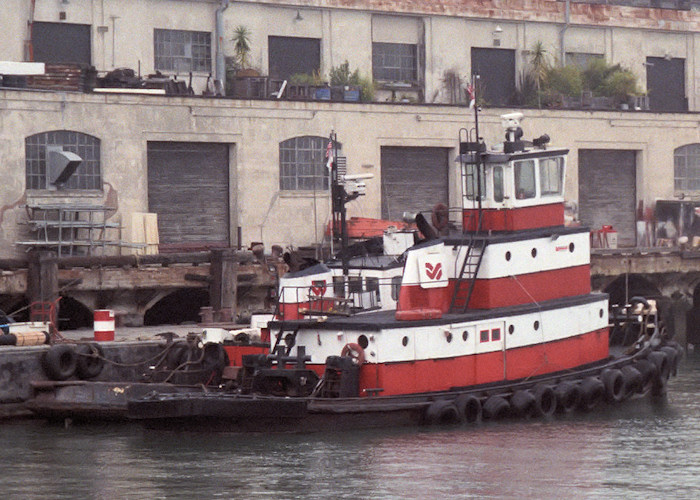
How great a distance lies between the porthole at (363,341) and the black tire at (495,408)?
2519mm

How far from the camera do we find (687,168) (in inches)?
2140

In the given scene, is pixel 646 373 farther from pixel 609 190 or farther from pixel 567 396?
pixel 609 190

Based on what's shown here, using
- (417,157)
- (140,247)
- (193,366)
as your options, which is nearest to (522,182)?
(193,366)

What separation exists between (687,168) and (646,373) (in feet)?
75.3

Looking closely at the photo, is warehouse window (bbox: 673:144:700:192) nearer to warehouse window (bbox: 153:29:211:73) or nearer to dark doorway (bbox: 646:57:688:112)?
dark doorway (bbox: 646:57:688:112)

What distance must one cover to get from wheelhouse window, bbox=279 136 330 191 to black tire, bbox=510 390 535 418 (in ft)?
58.2

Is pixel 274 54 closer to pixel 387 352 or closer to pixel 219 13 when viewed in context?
pixel 219 13

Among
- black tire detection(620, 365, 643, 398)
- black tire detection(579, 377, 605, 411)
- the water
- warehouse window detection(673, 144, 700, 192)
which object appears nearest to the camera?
the water

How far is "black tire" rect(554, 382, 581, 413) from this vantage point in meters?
30.1

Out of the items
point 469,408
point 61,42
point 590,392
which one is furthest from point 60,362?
point 61,42

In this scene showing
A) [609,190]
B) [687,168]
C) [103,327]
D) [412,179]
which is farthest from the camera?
[687,168]

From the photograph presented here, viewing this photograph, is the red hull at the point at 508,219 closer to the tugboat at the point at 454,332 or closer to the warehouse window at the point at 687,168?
the tugboat at the point at 454,332

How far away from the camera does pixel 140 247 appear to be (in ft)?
139

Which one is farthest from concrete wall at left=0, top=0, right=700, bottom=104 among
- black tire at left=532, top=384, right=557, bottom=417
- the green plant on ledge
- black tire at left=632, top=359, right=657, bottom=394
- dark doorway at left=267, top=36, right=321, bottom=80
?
black tire at left=532, top=384, right=557, bottom=417
